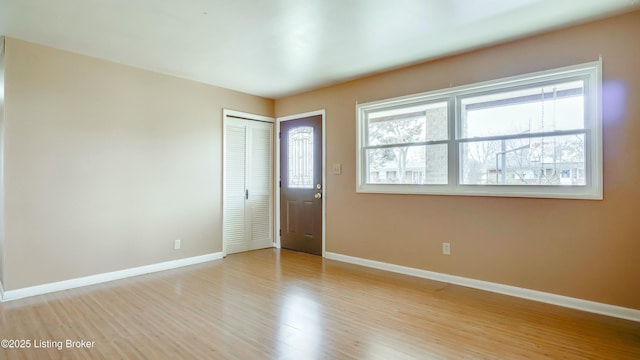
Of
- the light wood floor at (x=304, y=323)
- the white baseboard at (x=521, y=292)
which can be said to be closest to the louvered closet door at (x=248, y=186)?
the light wood floor at (x=304, y=323)

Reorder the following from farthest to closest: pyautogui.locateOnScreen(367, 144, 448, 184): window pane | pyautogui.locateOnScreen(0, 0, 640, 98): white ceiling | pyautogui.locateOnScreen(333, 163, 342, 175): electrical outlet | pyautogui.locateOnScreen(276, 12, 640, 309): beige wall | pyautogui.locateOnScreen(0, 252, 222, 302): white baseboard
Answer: pyautogui.locateOnScreen(333, 163, 342, 175): electrical outlet → pyautogui.locateOnScreen(367, 144, 448, 184): window pane → pyautogui.locateOnScreen(0, 252, 222, 302): white baseboard → pyautogui.locateOnScreen(276, 12, 640, 309): beige wall → pyautogui.locateOnScreen(0, 0, 640, 98): white ceiling

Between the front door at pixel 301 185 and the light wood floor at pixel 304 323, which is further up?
the front door at pixel 301 185

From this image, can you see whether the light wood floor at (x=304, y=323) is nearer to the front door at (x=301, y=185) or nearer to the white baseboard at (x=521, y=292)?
the white baseboard at (x=521, y=292)

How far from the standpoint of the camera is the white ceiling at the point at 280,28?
2.66 metres

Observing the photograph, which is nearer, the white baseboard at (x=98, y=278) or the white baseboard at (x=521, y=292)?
the white baseboard at (x=521, y=292)

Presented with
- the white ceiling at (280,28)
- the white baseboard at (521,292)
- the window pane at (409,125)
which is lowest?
the white baseboard at (521,292)

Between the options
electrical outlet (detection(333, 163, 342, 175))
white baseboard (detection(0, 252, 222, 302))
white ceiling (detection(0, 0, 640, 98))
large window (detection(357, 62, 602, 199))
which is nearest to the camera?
white ceiling (detection(0, 0, 640, 98))

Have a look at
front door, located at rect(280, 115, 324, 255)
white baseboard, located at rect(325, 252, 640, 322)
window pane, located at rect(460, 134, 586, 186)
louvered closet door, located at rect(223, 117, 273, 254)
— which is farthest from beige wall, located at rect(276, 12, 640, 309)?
louvered closet door, located at rect(223, 117, 273, 254)

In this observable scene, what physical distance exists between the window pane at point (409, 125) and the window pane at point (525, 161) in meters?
0.41

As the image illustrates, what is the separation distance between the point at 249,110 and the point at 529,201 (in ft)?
13.5

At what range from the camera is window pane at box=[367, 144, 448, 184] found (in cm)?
393

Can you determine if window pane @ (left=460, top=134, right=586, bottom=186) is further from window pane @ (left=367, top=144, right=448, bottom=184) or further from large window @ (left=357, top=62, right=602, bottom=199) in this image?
window pane @ (left=367, top=144, right=448, bottom=184)

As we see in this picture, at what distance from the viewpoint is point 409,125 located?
4238 mm

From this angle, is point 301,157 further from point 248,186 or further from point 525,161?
point 525,161
